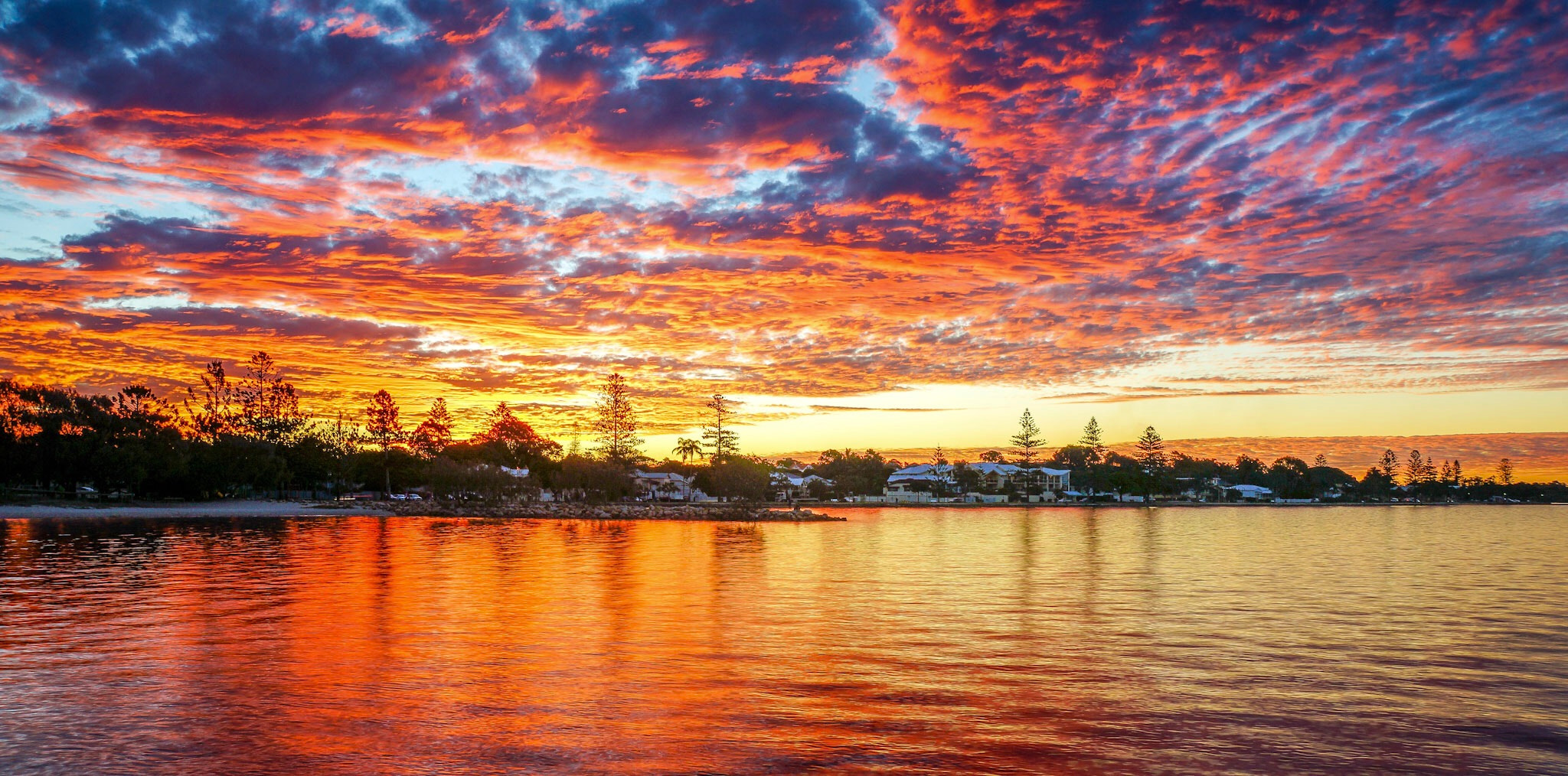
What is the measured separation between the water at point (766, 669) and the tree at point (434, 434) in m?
94.2

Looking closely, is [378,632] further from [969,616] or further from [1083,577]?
[1083,577]

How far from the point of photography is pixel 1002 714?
1316 cm

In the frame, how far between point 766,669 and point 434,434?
125 meters

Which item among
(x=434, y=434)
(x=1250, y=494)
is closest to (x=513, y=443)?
(x=434, y=434)

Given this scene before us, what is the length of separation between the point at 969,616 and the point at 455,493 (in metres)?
90.9

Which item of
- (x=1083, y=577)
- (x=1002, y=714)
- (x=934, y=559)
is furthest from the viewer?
(x=934, y=559)

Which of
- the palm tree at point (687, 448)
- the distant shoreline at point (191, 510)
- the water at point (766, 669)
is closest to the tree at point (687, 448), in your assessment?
the palm tree at point (687, 448)

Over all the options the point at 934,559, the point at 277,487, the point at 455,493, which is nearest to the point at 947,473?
the point at 455,493

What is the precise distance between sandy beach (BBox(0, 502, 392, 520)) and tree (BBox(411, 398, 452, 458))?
2798 cm

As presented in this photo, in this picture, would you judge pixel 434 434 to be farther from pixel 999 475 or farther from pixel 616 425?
pixel 999 475

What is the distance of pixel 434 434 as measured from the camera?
130875mm

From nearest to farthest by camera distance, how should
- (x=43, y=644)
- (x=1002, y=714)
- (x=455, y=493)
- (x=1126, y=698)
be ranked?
(x=1002, y=714)
(x=1126, y=698)
(x=43, y=644)
(x=455, y=493)

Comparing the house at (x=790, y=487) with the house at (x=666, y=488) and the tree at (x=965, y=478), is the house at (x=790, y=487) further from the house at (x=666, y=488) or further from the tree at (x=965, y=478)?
the tree at (x=965, y=478)

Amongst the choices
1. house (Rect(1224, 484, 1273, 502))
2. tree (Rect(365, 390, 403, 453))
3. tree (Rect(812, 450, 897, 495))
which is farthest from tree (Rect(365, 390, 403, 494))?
house (Rect(1224, 484, 1273, 502))
